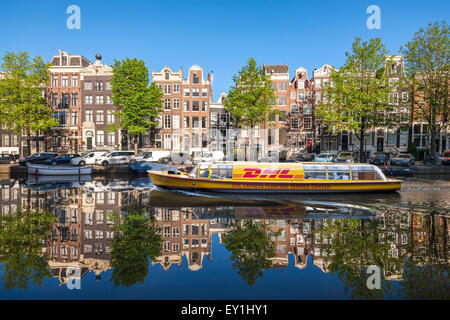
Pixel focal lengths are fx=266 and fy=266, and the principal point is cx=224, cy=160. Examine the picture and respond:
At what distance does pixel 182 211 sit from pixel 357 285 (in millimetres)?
8869

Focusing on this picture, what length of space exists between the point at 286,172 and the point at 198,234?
9.08 m

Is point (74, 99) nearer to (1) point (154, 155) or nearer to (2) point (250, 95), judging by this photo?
(1) point (154, 155)

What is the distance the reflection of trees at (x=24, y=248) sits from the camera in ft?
22.5

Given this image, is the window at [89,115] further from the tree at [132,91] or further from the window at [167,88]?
the window at [167,88]

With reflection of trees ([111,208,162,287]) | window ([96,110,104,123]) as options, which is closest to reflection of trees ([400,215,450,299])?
reflection of trees ([111,208,162,287])

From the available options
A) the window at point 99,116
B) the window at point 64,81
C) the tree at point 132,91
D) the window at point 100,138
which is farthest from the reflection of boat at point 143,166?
the window at point 64,81

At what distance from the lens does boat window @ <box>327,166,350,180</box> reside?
17.8 meters

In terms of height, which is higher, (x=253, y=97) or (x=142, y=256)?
(x=253, y=97)

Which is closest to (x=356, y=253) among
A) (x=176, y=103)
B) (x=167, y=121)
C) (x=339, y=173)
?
(x=339, y=173)

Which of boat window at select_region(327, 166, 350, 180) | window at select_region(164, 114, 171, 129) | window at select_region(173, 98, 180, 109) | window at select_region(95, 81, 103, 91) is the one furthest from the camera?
window at select_region(164, 114, 171, 129)

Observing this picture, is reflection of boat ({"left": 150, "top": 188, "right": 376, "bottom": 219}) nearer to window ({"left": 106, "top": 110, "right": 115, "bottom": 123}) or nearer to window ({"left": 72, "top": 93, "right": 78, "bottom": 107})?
window ({"left": 106, "top": 110, "right": 115, "bottom": 123})
